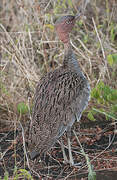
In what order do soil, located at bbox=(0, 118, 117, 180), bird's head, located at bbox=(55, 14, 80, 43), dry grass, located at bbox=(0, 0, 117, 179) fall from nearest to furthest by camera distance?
soil, located at bbox=(0, 118, 117, 180) < bird's head, located at bbox=(55, 14, 80, 43) < dry grass, located at bbox=(0, 0, 117, 179)

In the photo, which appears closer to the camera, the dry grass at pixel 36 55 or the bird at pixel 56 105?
the bird at pixel 56 105

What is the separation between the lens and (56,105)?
4012mm

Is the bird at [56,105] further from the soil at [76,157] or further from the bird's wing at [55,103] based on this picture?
the soil at [76,157]

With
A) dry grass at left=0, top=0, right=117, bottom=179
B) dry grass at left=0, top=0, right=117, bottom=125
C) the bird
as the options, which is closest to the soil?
A: the bird

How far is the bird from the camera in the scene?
12.8ft

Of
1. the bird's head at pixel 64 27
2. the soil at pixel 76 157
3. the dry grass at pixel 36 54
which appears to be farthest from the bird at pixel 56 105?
the dry grass at pixel 36 54

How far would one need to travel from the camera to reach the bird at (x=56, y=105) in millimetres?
3891

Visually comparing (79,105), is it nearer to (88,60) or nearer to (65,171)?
(65,171)

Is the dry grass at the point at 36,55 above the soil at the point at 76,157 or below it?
above

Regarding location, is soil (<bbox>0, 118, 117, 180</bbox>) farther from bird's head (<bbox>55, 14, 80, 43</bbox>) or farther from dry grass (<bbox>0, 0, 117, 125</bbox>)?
bird's head (<bbox>55, 14, 80, 43</bbox>)

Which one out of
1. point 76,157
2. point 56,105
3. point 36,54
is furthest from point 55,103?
point 36,54

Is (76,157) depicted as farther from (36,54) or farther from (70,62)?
A: (36,54)

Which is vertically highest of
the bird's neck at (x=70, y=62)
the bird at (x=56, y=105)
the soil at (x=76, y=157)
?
the bird's neck at (x=70, y=62)

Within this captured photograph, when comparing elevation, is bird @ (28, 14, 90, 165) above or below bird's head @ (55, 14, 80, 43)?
below
